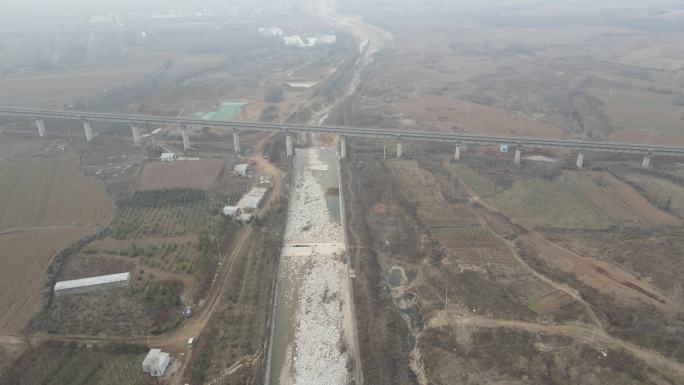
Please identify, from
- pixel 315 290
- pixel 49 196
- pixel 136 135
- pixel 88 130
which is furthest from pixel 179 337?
pixel 88 130

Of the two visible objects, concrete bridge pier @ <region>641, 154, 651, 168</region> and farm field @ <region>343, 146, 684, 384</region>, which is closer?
farm field @ <region>343, 146, 684, 384</region>

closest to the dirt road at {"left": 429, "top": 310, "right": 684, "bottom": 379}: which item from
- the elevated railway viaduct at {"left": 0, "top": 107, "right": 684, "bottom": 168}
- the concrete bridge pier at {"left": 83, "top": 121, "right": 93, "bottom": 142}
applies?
the elevated railway viaduct at {"left": 0, "top": 107, "right": 684, "bottom": 168}

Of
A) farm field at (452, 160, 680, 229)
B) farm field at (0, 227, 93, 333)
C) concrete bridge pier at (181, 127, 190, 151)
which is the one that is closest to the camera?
farm field at (0, 227, 93, 333)

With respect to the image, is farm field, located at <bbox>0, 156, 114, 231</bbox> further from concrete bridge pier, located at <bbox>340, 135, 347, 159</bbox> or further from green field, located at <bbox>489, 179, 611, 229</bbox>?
green field, located at <bbox>489, 179, 611, 229</bbox>

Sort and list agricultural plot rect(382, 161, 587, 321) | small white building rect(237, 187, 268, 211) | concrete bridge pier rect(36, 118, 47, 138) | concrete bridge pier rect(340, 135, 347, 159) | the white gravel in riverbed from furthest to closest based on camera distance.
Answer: concrete bridge pier rect(36, 118, 47, 138), concrete bridge pier rect(340, 135, 347, 159), small white building rect(237, 187, 268, 211), agricultural plot rect(382, 161, 587, 321), the white gravel in riverbed

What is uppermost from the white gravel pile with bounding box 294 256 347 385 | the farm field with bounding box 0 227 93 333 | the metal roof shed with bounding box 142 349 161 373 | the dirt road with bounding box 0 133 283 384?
the farm field with bounding box 0 227 93 333

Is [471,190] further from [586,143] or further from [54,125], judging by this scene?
[54,125]

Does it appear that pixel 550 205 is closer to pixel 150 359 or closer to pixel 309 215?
pixel 309 215
